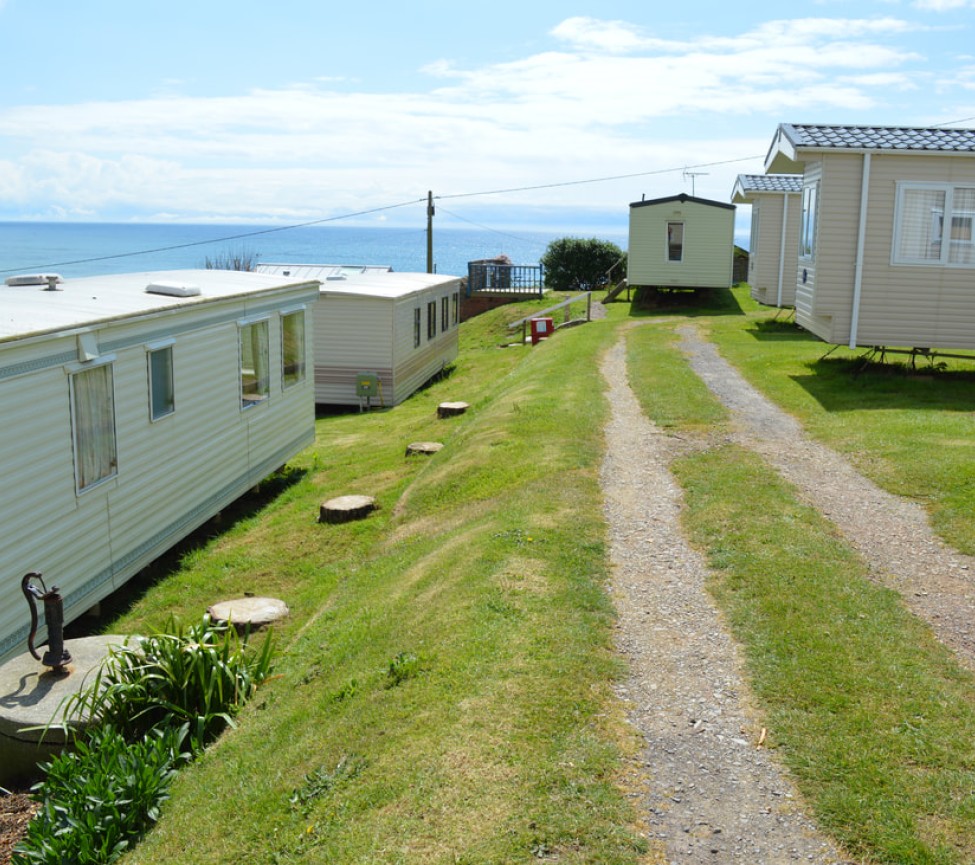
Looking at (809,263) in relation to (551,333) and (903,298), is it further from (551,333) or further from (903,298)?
(551,333)

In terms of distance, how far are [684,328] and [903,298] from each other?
887 cm

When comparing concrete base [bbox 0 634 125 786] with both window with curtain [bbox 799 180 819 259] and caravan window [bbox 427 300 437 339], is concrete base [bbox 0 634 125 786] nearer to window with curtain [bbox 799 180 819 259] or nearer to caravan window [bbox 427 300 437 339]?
window with curtain [bbox 799 180 819 259]

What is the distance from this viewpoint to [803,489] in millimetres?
9680

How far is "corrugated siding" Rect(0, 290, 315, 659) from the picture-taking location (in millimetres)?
7516

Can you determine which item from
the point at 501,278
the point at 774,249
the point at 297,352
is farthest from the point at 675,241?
the point at 297,352

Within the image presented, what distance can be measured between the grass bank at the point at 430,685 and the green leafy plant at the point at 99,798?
0.56 feet

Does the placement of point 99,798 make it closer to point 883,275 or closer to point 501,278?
point 883,275

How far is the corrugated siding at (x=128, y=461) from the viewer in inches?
296

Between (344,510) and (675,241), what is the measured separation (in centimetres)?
2091

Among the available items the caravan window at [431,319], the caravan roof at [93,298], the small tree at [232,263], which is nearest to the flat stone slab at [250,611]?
the caravan roof at [93,298]

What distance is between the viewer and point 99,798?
5555 mm

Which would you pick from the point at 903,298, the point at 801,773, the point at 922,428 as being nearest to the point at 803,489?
the point at 922,428

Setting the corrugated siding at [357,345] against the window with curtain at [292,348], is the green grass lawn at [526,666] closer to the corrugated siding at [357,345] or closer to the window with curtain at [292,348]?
the window with curtain at [292,348]

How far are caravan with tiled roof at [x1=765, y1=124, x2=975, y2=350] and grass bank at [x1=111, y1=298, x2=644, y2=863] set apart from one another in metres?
5.62
